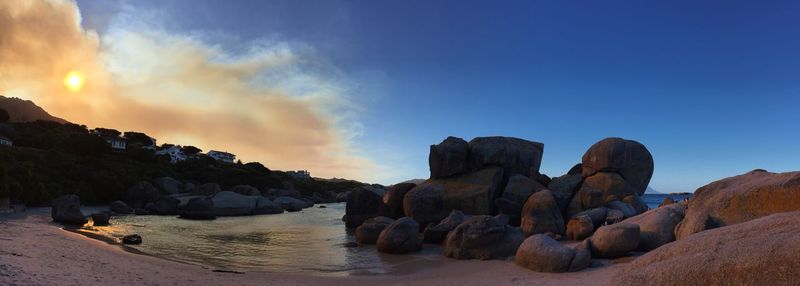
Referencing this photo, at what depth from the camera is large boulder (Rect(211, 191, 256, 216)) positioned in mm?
56281

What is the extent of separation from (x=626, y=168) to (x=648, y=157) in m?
2.78

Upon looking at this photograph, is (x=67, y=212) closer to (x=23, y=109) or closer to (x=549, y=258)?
(x=549, y=258)

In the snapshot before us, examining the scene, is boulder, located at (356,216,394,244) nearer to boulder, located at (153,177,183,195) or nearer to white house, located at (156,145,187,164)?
boulder, located at (153,177,183,195)

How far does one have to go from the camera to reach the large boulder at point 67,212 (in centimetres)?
3228

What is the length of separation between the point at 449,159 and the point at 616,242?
74.6 feet

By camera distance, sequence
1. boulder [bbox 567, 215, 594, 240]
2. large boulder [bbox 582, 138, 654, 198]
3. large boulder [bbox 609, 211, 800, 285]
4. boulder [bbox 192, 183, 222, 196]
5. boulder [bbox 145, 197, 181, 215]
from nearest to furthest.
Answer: large boulder [bbox 609, 211, 800, 285], boulder [bbox 567, 215, 594, 240], large boulder [bbox 582, 138, 654, 198], boulder [bbox 145, 197, 181, 215], boulder [bbox 192, 183, 222, 196]

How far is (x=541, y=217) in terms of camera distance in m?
28.0

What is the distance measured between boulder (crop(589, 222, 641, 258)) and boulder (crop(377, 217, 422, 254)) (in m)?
9.12

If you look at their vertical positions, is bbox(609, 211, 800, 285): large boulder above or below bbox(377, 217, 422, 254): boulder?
above

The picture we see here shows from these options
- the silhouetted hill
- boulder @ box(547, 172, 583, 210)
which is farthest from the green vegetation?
the silhouetted hill

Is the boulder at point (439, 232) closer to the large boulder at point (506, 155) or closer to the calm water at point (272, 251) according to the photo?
the calm water at point (272, 251)

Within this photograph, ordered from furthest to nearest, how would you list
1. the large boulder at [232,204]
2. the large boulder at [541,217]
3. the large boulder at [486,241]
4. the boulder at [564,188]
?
the large boulder at [232,204] < the boulder at [564,188] < the large boulder at [541,217] < the large boulder at [486,241]

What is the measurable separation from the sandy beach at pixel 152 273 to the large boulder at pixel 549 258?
38 cm

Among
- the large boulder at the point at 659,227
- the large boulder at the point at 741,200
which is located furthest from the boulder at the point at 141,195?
the large boulder at the point at 741,200
